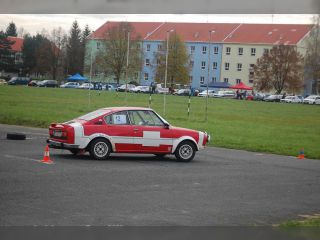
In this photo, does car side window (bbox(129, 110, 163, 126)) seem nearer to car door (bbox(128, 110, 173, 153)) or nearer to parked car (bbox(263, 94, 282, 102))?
car door (bbox(128, 110, 173, 153))

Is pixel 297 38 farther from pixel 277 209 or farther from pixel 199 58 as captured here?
pixel 277 209

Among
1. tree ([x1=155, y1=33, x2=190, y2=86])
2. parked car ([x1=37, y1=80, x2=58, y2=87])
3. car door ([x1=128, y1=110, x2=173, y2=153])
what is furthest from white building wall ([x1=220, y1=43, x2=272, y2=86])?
car door ([x1=128, y1=110, x2=173, y2=153])

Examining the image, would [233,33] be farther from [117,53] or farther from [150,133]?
[150,133]

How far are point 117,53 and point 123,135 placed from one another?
38.9 meters

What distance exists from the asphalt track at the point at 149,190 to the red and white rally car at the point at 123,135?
40cm

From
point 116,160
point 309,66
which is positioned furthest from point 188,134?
point 309,66

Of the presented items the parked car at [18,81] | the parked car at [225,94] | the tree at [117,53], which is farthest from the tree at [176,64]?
the parked car at [225,94]

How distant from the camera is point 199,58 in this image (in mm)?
72500

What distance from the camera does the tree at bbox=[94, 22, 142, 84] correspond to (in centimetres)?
5124

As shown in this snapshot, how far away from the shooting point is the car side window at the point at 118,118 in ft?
53.8

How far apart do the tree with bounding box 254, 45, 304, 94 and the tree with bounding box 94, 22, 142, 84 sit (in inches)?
955

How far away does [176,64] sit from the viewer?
193 feet

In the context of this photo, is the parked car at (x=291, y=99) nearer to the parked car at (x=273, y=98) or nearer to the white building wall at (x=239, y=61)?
the parked car at (x=273, y=98)

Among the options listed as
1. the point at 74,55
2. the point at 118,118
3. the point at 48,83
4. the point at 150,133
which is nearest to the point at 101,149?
the point at 118,118
